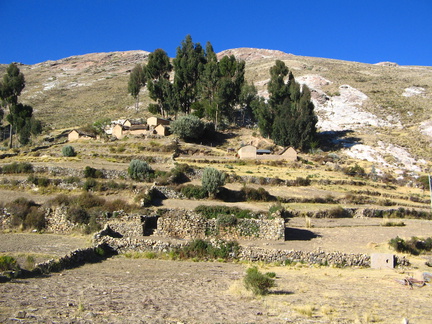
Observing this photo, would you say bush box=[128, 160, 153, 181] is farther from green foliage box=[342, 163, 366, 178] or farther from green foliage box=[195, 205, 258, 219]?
green foliage box=[342, 163, 366, 178]

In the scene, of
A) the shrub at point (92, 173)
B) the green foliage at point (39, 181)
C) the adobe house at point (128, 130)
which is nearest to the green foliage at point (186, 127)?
the adobe house at point (128, 130)

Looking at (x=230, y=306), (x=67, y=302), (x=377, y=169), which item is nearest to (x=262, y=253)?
(x=230, y=306)

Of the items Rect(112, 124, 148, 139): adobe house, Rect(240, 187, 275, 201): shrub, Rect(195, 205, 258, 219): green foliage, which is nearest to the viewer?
Rect(195, 205, 258, 219): green foliage

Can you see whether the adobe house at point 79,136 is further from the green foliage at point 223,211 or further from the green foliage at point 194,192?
the green foliage at point 223,211

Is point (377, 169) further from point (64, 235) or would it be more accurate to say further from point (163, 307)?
point (163, 307)

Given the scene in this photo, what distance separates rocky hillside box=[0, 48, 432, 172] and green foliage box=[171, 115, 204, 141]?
67.0ft

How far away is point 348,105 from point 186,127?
4150cm

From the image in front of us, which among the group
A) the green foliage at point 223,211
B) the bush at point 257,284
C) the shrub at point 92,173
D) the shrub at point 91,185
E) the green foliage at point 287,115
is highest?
the green foliage at point 287,115

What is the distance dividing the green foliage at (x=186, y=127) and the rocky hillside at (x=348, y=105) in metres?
20.4

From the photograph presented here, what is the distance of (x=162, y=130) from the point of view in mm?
53375

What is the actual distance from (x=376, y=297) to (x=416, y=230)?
16.8 m

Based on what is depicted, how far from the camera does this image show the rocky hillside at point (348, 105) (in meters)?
57.9

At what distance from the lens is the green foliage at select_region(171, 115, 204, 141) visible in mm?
50375

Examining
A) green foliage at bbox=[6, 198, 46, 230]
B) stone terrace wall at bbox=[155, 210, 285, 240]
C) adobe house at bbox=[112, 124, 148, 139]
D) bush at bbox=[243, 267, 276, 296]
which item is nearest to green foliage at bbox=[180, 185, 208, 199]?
stone terrace wall at bbox=[155, 210, 285, 240]
